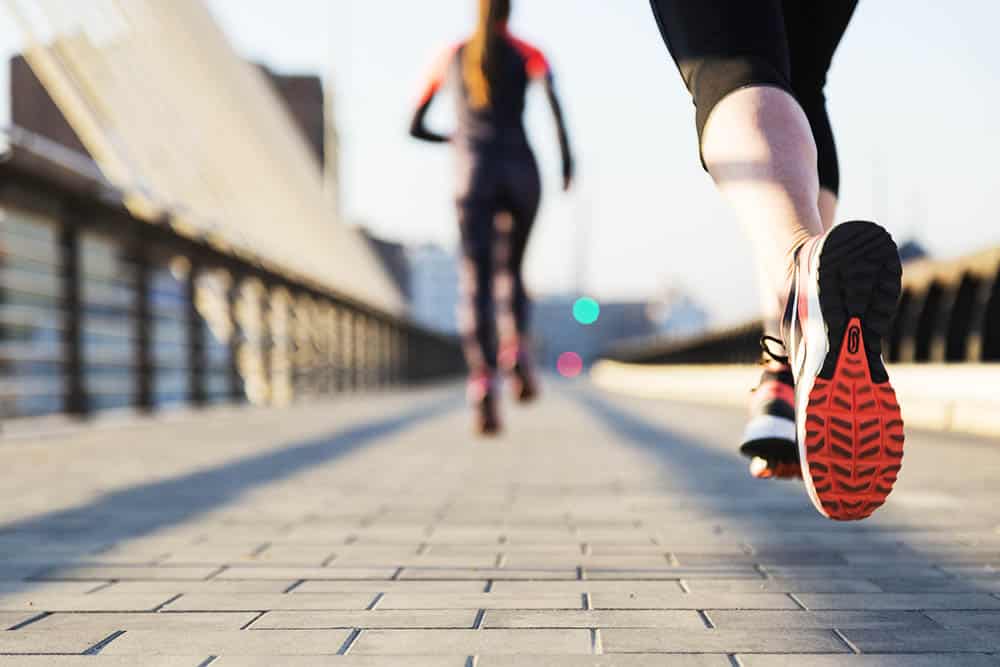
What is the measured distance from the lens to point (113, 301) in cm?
972

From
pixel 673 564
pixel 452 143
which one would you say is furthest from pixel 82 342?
pixel 673 564

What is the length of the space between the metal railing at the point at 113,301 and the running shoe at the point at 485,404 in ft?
9.42

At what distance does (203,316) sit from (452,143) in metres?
→ 6.64

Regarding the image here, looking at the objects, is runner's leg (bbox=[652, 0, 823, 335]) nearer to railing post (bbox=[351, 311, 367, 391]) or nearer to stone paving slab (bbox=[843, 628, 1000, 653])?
stone paving slab (bbox=[843, 628, 1000, 653])

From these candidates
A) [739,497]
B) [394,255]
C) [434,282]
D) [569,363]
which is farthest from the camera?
[434,282]

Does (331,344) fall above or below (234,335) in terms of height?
above

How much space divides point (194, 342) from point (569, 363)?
393 ft

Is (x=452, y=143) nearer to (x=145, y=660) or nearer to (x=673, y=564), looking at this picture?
(x=673, y=564)

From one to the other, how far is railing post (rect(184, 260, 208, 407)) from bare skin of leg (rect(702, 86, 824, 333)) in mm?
9682

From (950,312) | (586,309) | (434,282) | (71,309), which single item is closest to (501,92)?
(71,309)

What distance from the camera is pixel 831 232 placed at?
5.99 feet

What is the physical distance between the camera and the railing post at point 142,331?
9.52 metres

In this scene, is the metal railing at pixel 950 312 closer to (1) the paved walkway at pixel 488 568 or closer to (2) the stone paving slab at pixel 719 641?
(1) the paved walkway at pixel 488 568

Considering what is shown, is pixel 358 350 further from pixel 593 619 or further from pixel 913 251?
pixel 593 619
